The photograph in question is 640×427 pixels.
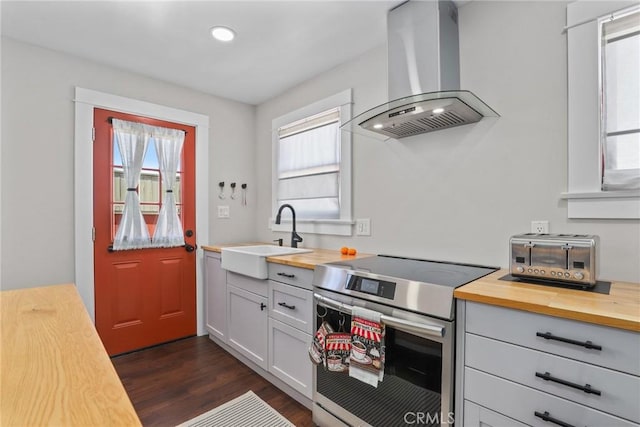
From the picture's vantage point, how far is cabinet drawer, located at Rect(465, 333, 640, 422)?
2.89 feet

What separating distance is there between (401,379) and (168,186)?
2.48 m

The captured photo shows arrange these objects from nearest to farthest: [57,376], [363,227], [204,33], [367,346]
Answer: [57,376], [367,346], [204,33], [363,227]

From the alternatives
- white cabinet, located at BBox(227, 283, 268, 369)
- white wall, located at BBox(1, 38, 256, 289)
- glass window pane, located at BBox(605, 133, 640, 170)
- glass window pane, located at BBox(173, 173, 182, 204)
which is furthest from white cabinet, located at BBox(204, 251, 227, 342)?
glass window pane, located at BBox(605, 133, 640, 170)

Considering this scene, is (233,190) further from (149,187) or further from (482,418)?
(482,418)

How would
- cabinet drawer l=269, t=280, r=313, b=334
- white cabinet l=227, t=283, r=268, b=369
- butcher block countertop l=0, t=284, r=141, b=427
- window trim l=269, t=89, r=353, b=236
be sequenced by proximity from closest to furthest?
butcher block countertop l=0, t=284, r=141, b=427
cabinet drawer l=269, t=280, r=313, b=334
white cabinet l=227, t=283, r=268, b=369
window trim l=269, t=89, r=353, b=236

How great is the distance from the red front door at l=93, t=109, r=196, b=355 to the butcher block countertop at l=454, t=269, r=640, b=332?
255 centimetres

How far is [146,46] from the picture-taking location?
7.39 feet

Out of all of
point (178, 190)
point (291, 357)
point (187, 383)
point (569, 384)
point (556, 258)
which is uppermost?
point (178, 190)

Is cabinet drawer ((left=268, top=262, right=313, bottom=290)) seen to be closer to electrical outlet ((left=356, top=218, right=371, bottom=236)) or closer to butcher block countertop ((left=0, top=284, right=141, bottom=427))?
electrical outlet ((left=356, top=218, right=371, bottom=236))

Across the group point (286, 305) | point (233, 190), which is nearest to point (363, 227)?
point (286, 305)

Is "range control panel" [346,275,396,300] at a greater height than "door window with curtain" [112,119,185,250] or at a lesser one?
lesser

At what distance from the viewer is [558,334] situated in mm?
982

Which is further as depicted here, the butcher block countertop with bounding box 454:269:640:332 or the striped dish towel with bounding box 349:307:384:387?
the striped dish towel with bounding box 349:307:384:387

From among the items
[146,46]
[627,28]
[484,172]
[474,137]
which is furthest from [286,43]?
[627,28]
